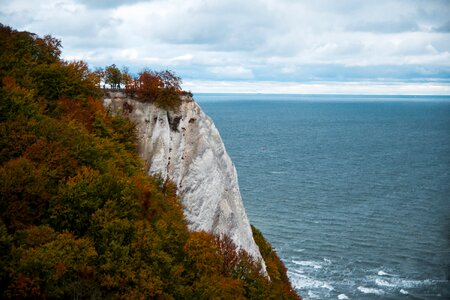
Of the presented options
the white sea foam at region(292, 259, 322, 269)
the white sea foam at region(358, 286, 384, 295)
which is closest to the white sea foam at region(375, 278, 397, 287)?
the white sea foam at region(358, 286, 384, 295)

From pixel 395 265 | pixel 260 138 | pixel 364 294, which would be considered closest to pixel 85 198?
pixel 364 294

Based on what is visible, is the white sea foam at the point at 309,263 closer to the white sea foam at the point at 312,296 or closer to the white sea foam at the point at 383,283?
the white sea foam at the point at 312,296

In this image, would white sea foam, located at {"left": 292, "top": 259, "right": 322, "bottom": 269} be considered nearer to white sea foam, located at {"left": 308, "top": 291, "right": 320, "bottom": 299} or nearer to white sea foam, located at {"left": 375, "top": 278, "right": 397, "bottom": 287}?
white sea foam, located at {"left": 308, "top": 291, "right": 320, "bottom": 299}

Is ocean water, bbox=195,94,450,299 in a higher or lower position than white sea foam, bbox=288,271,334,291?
higher

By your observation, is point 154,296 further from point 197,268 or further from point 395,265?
point 395,265

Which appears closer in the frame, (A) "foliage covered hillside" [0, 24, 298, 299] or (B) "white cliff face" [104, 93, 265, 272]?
(A) "foliage covered hillside" [0, 24, 298, 299]

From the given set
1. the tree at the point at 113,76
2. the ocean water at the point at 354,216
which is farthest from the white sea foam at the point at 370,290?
the tree at the point at 113,76

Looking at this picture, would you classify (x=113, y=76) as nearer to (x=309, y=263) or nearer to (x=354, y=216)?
(x=309, y=263)
